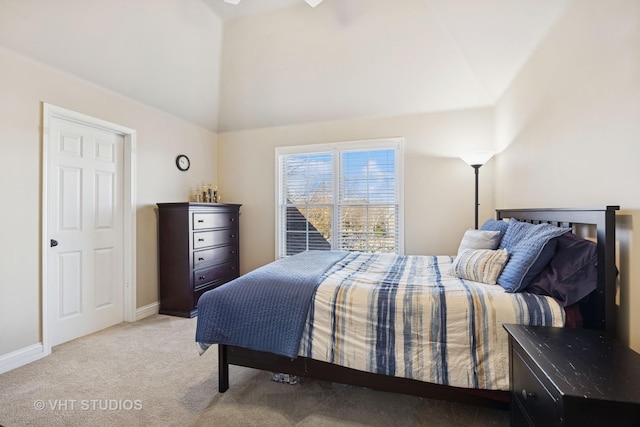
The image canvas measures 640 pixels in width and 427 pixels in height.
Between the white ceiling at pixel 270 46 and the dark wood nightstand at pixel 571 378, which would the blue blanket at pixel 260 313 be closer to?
the dark wood nightstand at pixel 571 378

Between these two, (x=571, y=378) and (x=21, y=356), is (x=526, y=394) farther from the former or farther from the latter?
(x=21, y=356)

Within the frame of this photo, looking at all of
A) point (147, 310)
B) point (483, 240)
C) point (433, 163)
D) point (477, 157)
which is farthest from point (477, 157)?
point (147, 310)

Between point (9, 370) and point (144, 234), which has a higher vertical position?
point (144, 234)

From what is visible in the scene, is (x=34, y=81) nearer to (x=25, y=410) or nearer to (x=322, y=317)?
(x=25, y=410)

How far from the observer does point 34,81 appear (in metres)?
2.39

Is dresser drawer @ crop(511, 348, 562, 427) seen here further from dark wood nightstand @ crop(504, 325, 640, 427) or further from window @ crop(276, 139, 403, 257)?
window @ crop(276, 139, 403, 257)

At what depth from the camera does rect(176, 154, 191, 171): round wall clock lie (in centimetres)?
380

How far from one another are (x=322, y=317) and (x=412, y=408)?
77 cm

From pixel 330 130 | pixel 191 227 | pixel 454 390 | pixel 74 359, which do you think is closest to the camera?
pixel 454 390

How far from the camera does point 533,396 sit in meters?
1.12

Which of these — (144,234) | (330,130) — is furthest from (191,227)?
(330,130)

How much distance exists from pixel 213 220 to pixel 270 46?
6.94 ft

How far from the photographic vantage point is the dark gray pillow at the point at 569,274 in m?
1.48

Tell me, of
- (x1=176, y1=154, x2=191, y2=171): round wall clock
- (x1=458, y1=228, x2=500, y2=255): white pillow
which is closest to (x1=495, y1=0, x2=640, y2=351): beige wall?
(x1=458, y1=228, x2=500, y2=255): white pillow
